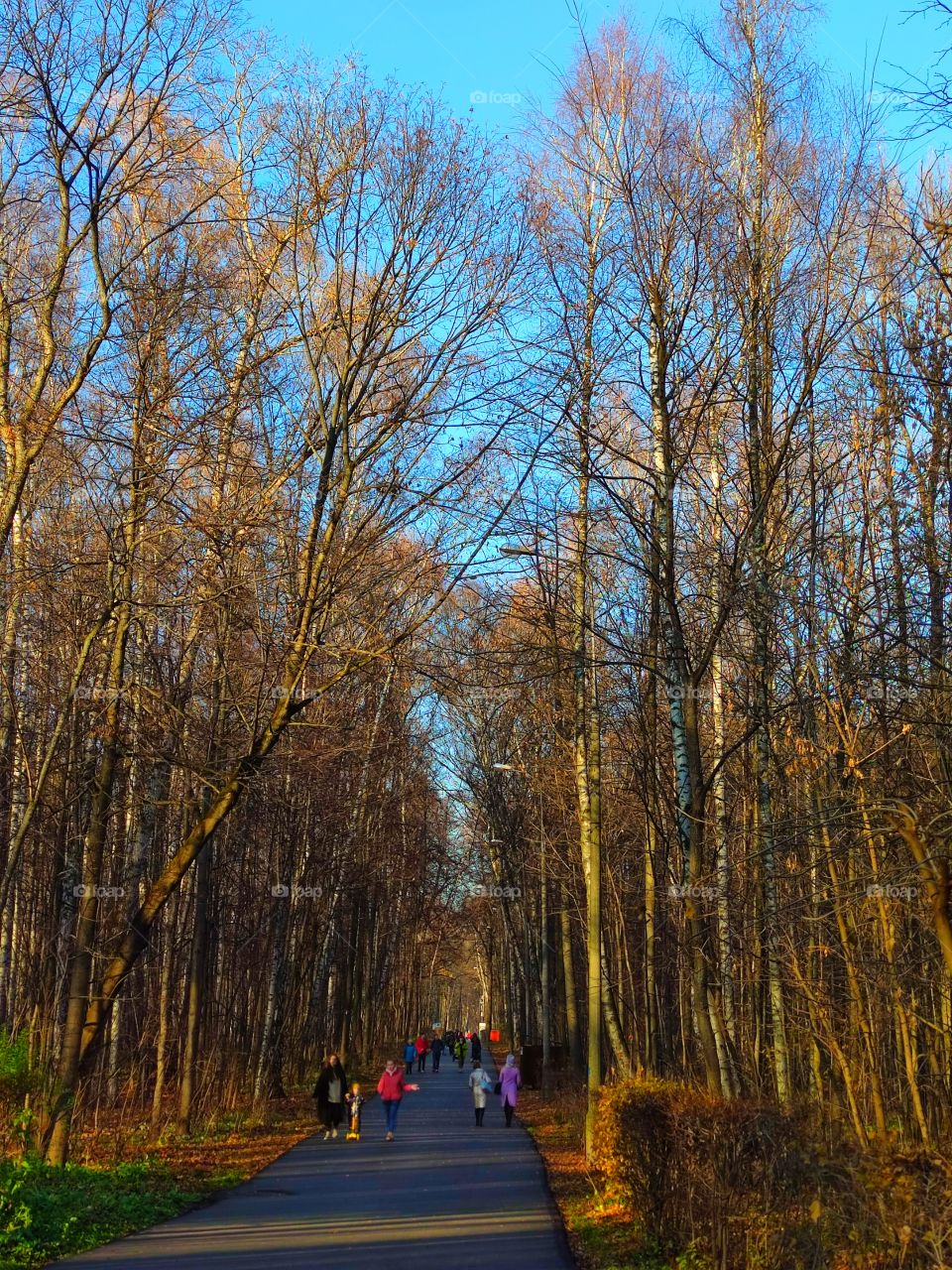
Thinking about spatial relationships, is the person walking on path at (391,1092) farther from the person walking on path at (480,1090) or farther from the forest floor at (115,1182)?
the person walking on path at (480,1090)

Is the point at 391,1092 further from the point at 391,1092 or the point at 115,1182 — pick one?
the point at 115,1182

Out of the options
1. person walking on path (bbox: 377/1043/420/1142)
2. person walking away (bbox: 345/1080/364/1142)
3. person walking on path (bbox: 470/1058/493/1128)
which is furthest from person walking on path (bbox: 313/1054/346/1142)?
person walking on path (bbox: 470/1058/493/1128)

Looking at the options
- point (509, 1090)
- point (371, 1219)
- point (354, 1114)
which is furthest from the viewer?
point (509, 1090)

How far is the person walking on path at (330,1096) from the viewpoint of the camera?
2111 cm

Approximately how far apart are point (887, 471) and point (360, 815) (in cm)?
1917

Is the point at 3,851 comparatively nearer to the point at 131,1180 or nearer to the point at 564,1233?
the point at 131,1180

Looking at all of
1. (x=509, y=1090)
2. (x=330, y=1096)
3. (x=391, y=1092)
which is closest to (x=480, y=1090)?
(x=509, y=1090)

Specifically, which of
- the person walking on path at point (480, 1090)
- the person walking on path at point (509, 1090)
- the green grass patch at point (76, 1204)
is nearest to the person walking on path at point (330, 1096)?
the person walking on path at point (480, 1090)

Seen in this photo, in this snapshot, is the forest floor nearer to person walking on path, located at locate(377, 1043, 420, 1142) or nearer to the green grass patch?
the green grass patch

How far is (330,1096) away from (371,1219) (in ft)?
33.1

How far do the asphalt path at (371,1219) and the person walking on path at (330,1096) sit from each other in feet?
5.12

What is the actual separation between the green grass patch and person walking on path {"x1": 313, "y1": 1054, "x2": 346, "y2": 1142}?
7384mm

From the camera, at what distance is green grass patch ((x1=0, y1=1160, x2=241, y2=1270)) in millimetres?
9148

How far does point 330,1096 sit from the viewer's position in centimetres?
2109
